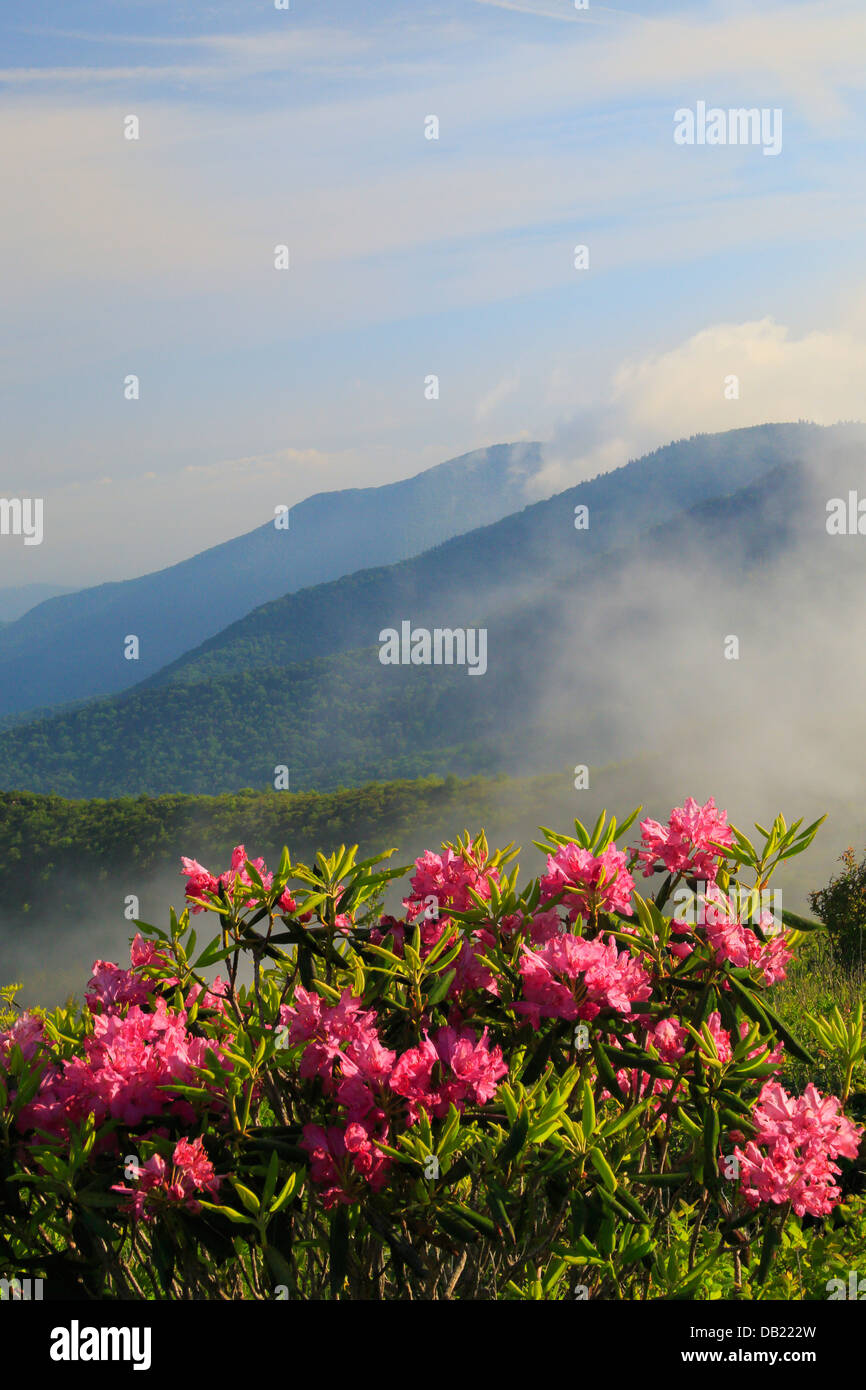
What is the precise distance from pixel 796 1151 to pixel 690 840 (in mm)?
711

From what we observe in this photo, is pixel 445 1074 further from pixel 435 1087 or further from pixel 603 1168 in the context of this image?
pixel 603 1168

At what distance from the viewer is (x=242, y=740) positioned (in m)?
80.9

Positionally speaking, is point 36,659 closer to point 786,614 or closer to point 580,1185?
point 786,614

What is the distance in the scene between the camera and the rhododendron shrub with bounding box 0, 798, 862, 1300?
2166mm

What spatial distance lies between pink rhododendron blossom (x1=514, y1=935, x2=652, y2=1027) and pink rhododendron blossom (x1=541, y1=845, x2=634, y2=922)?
164mm

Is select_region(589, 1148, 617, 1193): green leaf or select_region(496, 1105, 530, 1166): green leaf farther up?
select_region(496, 1105, 530, 1166): green leaf

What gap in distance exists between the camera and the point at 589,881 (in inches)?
96.3

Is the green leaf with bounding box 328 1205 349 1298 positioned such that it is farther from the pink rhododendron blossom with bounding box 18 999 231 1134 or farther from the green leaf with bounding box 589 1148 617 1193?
the green leaf with bounding box 589 1148 617 1193

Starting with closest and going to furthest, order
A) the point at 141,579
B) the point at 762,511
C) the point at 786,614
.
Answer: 1. the point at 786,614
2. the point at 762,511
3. the point at 141,579

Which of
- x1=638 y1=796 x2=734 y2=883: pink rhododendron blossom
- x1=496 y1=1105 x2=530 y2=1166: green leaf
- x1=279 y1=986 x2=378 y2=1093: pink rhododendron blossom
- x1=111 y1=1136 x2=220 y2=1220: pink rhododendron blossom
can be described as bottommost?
x1=111 y1=1136 x2=220 y2=1220: pink rhododendron blossom

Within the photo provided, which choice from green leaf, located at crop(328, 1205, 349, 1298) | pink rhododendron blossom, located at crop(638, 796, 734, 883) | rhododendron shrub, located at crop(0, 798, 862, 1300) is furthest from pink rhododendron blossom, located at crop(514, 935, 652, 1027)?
green leaf, located at crop(328, 1205, 349, 1298)

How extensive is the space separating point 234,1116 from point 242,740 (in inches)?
3142

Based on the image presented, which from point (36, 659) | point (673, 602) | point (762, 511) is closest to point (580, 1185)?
point (673, 602)

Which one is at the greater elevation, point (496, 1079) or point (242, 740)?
point (242, 740)
